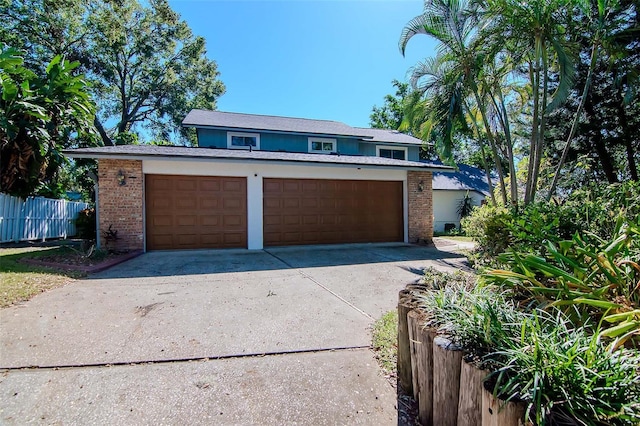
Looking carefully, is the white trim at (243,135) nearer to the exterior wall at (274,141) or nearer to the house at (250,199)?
the exterior wall at (274,141)

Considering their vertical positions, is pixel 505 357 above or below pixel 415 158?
below

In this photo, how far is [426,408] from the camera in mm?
2143

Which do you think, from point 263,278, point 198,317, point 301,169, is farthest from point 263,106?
point 198,317

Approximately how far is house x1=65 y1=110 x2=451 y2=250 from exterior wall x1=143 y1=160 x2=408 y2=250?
0.10 ft

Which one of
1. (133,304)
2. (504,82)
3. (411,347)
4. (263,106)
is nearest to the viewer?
(411,347)

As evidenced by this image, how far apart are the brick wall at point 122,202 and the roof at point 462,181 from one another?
50.8 feet

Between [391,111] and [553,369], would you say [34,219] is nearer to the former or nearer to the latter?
[553,369]

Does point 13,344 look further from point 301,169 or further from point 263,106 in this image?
point 263,106

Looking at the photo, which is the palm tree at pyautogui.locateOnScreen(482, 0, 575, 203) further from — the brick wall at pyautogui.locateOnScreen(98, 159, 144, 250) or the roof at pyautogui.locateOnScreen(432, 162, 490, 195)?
the roof at pyautogui.locateOnScreen(432, 162, 490, 195)

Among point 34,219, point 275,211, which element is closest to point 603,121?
point 275,211

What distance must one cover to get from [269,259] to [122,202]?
453 centimetres

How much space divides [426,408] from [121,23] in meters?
25.8

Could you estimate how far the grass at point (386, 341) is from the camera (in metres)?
2.91

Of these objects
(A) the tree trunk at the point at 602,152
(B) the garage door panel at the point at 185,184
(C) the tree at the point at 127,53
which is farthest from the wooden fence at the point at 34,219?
(A) the tree trunk at the point at 602,152
